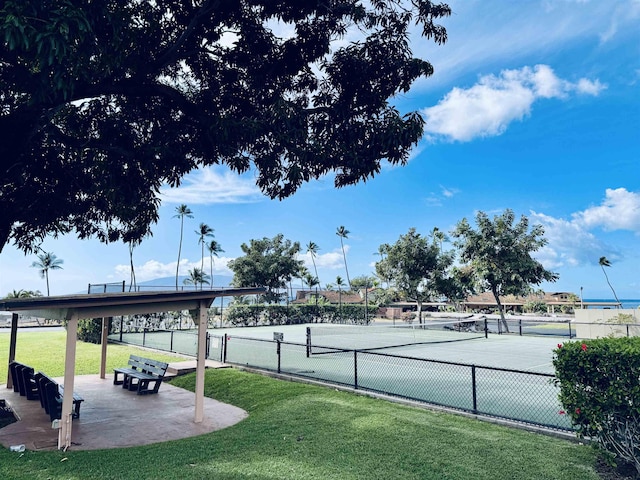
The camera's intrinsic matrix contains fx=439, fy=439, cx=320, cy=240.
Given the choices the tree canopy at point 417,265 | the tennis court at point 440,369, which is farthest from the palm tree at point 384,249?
the tennis court at point 440,369

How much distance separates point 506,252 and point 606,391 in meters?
26.3

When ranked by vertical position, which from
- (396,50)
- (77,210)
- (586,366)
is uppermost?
(396,50)

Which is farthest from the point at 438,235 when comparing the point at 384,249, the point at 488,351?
the point at 488,351

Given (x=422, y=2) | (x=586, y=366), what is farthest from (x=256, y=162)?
(x=586, y=366)

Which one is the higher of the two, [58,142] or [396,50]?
[396,50]

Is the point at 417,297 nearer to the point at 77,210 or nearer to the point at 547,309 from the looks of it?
the point at 547,309

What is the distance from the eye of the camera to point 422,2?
386 inches

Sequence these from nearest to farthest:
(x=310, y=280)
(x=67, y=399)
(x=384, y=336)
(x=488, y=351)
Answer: (x=67, y=399) → (x=488, y=351) → (x=384, y=336) → (x=310, y=280)

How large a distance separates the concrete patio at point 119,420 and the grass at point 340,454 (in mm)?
532

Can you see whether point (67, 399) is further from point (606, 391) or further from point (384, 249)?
point (384, 249)

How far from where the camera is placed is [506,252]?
29.8 meters

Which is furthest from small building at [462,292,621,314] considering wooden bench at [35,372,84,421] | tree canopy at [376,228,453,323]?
wooden bench at [35,372,84,421]

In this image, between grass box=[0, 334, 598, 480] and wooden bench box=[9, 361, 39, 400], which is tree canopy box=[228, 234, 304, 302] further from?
grass box=[0, 334, 598, 480]

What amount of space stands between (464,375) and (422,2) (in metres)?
9.39
